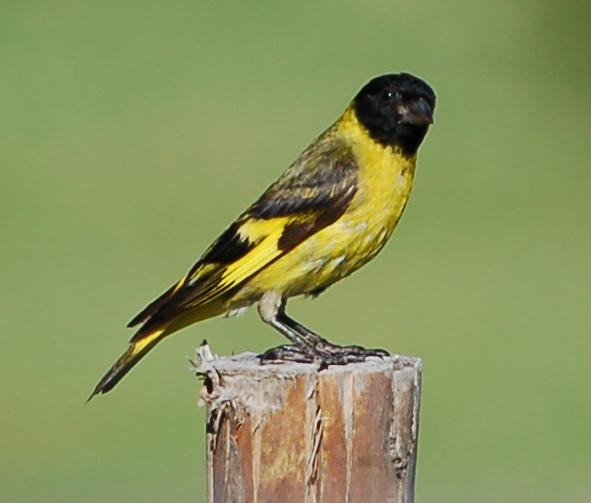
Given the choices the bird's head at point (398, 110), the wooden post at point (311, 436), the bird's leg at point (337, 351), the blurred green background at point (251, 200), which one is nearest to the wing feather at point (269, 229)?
the bird's head at point (398, 110)

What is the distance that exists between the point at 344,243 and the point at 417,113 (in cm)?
54

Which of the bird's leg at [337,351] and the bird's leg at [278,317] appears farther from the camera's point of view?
the bird's leg at [278,317]

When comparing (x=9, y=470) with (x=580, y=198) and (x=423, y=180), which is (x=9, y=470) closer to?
(x=423, y=180)

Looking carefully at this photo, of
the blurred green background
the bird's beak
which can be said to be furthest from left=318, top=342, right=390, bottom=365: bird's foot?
the blurred green background

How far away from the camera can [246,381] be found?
199 inches

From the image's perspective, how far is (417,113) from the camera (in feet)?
22.2

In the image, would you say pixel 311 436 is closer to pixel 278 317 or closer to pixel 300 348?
pixel 300 348

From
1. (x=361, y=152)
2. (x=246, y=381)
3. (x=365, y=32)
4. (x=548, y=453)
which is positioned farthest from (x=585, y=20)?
(x=246, y=381)

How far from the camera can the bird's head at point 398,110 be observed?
6766mm

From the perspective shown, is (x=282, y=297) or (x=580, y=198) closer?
(x=282, y=297)

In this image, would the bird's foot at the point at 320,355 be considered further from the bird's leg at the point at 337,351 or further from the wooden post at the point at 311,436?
the wooden post at the point at 311,436

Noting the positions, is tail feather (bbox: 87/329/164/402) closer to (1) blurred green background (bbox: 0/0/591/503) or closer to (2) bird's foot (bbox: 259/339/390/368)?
(2) bird's foot (bbox: 259/339/390/368)

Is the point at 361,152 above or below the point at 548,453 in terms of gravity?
above

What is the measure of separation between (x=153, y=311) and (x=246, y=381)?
1.04 metres
